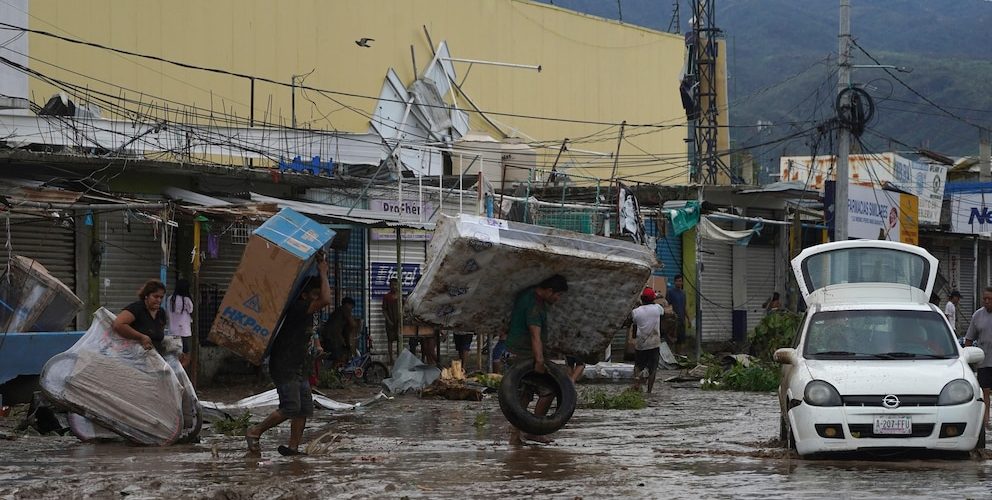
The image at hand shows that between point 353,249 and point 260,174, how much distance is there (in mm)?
4016

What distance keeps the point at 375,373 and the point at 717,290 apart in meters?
14.7

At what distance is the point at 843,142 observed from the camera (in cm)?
2862

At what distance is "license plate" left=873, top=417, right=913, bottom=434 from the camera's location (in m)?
11.1

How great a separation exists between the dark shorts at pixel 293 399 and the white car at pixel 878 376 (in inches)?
163

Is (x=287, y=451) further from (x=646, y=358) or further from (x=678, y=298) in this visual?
(x=678, y=298)

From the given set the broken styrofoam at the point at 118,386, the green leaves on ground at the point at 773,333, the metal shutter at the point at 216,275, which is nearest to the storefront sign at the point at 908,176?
the green leaves on ground at the point at 773,333

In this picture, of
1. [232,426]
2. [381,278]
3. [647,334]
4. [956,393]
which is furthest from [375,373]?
[956,393]

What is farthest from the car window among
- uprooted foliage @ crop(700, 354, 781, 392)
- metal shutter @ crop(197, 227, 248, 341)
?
metal shutter @ crop(197, 227, 248, 341)

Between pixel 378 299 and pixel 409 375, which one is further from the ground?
pixel 378 299

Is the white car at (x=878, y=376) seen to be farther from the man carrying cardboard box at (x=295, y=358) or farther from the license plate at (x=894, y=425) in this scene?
the man carrying cardboard box at (x=295, y=358)

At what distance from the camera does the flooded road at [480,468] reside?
9492 mm

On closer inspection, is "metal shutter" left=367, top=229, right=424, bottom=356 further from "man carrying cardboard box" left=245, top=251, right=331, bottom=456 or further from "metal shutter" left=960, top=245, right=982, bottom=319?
"metal shutter" left=960, top=245, right=982, bottom=319

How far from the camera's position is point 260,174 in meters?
21.8

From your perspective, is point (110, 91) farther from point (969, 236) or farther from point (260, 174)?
point (969, 236)
